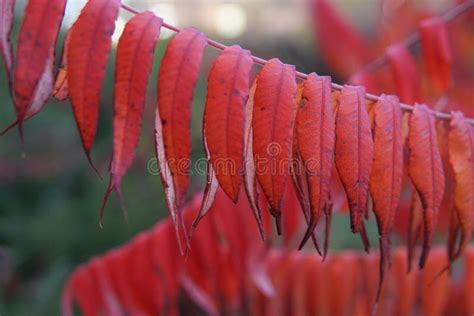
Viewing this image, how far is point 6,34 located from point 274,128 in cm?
37

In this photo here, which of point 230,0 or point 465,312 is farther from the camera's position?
point 230,0

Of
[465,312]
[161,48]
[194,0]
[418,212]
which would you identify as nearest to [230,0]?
[194,0]

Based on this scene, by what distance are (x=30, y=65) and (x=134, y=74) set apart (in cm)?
13

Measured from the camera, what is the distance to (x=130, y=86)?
90 cm

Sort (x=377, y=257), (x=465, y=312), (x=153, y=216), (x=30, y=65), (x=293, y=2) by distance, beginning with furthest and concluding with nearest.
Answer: (x=293, y=2) → (x=153, y=216) → (x=465, y=312) → (x=377, y=257) → (x=30, y=65)

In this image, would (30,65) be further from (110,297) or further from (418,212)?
(110,297)

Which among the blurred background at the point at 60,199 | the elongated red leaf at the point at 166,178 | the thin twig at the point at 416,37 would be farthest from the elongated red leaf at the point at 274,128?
the blurred background at the point at 60,199

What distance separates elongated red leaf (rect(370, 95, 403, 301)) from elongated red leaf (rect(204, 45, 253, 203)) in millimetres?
214

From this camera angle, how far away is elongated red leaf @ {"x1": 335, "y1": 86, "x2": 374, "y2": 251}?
936 mm

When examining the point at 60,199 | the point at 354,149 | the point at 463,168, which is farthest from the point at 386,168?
the point at 60,199

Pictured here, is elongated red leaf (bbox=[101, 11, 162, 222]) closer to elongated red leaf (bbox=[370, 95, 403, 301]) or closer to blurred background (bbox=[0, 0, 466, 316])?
elongated red leaf (bbox=[370, 95, 403, 301])

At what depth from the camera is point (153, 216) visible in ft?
9.78

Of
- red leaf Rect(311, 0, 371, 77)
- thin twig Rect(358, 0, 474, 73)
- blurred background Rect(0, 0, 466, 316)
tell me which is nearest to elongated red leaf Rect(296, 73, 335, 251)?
thin twig Rect(358, 0, 474, 73)

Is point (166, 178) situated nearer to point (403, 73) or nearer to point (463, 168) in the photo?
point (463, 168)
